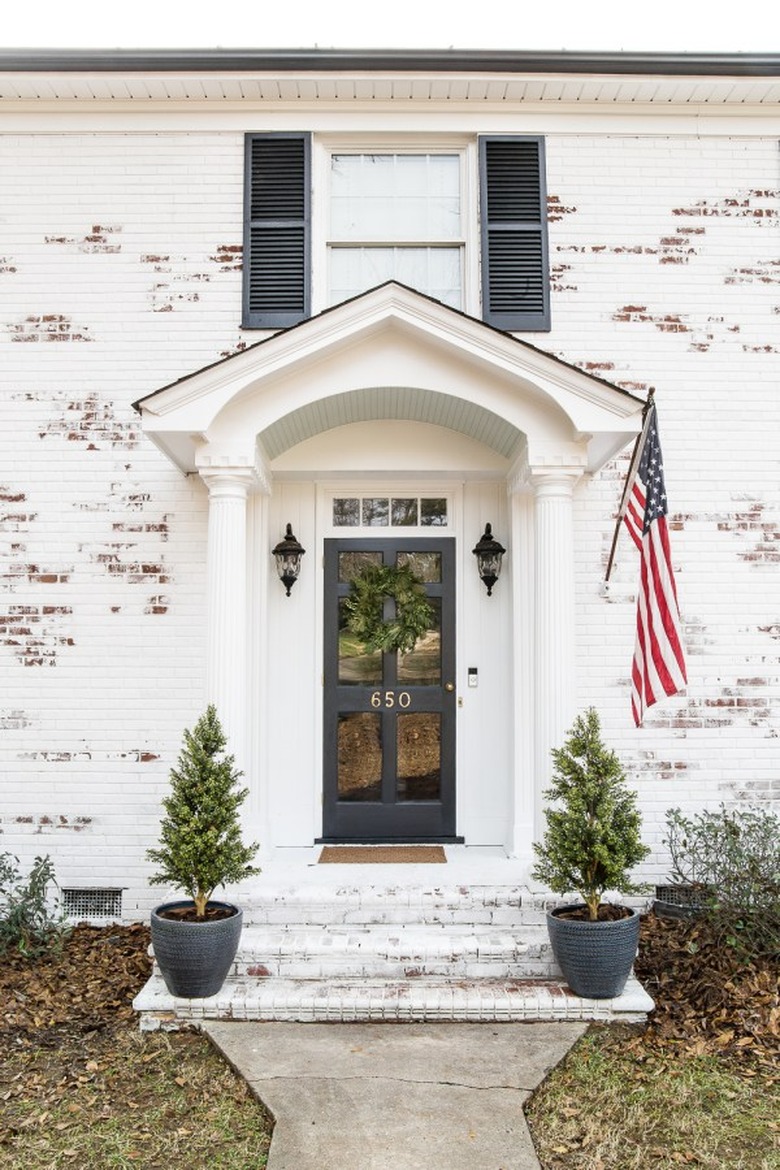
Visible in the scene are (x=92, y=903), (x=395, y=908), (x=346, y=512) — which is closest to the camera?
(x=395, y=908)

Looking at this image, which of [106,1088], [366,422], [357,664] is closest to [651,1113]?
[106,1088]

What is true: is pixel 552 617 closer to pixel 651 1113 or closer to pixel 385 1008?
pixel 385 1008

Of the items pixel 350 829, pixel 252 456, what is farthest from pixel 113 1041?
pixel 252 456

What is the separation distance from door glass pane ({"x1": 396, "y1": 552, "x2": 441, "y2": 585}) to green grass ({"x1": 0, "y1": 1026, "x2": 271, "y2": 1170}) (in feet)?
11.0

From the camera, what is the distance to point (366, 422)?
6051 millimetres

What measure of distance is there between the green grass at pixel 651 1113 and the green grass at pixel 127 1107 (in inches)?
46.7

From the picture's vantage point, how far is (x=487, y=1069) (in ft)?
12.4

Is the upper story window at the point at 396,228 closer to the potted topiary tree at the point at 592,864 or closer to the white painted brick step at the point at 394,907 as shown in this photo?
the potted topiary tree at the point at 592,864

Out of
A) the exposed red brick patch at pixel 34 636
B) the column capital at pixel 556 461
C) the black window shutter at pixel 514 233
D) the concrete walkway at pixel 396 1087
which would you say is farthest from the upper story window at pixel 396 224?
the concrete walkway at pixel 396 1087

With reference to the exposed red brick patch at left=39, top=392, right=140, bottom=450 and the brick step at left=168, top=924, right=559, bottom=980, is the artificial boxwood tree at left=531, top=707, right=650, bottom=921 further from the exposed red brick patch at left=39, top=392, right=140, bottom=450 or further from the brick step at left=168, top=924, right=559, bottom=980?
the exposed red brick patch at left=39, top=392, right=140, bottom=450

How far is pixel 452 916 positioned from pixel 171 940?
1.62 m

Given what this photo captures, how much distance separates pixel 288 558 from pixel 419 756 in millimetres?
1720

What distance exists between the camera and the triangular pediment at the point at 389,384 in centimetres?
498

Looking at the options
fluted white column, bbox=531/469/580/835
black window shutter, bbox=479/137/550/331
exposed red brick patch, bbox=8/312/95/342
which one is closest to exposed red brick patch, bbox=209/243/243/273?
exposed red brick patch, bbox=8/312/95/342
